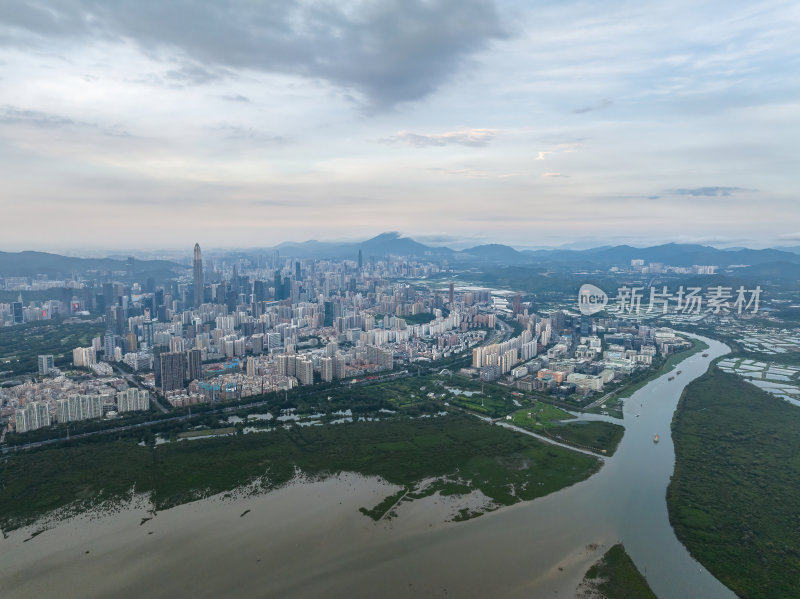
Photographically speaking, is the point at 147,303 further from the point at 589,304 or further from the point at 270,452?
the point at 589,304

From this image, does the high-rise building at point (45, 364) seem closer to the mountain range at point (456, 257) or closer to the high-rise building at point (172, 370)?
the high-rise building at point (172, 370)

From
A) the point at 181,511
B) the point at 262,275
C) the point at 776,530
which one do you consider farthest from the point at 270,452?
the point at 262,275

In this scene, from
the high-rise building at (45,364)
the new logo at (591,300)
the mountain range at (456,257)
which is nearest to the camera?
the high-rise building at (45,364)

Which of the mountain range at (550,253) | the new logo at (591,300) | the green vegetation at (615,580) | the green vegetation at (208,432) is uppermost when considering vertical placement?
the mountain range at (550,253)

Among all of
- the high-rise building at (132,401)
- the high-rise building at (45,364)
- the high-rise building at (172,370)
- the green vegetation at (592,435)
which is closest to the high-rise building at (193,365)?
the high-rise building at (172,370)

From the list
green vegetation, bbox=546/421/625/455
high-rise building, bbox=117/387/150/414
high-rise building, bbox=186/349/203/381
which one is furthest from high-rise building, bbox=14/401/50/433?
green vegetation, bbox=546/421/625/455
